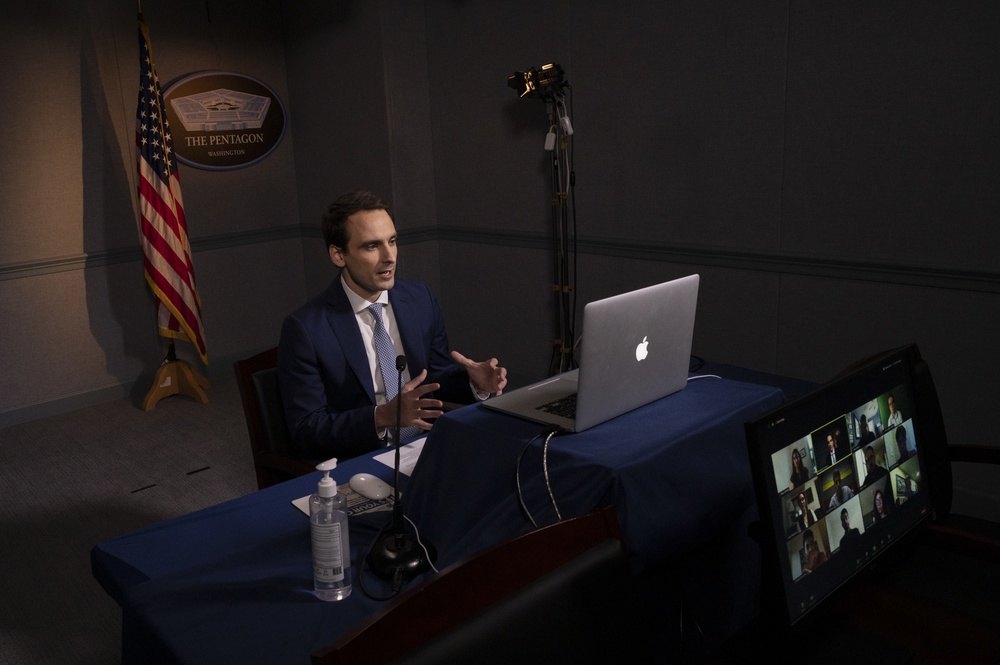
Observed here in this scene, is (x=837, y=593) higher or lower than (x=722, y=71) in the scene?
lower

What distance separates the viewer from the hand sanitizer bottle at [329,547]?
4.39 ft

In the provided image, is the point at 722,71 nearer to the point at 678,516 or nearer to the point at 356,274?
the point at 356,274

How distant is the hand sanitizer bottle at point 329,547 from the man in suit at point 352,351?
2.24ft

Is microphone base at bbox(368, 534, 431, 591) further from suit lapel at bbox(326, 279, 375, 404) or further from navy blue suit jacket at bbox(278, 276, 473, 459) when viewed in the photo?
suit lapel at bbox(326, 279, 375, 404)

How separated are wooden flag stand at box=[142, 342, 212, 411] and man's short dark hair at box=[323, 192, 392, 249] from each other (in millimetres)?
2978

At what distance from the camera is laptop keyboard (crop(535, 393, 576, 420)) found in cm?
153

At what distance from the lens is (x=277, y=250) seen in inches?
225

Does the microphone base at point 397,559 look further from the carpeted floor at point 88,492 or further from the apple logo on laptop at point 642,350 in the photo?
the carpeted floor at point 88,492

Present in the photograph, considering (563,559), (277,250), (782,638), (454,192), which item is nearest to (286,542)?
(563,559)

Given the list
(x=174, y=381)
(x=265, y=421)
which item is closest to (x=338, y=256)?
(x=265, y=421)

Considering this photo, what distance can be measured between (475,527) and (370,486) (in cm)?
37

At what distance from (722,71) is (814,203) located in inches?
28.4

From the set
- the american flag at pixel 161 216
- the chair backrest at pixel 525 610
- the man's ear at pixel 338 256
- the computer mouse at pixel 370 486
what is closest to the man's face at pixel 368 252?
the man's ear at pixel 338 256

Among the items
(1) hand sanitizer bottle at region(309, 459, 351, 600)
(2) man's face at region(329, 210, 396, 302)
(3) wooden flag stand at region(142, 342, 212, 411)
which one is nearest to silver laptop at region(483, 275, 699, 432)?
(1) hand sanitizer bottle at region(309, 459, 351, 600)
